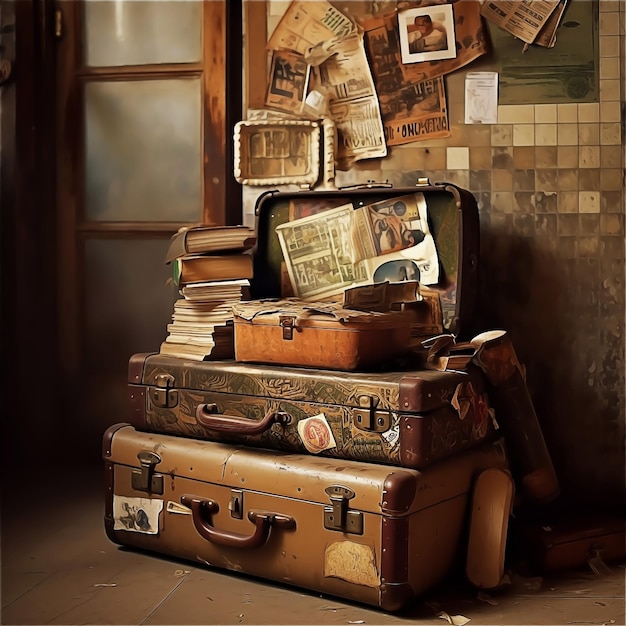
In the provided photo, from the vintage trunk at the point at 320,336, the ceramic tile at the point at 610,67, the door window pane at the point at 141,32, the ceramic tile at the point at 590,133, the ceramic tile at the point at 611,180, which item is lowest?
the vintage trunk at the point at 320,336

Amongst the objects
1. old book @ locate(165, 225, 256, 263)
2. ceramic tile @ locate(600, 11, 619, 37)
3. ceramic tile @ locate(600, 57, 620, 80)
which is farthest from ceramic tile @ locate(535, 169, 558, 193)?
old book @ locate(165, 225, 256, 263)

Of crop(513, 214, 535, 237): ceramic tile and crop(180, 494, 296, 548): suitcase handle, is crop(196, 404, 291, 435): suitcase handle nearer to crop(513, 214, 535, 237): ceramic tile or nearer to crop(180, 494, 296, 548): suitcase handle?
crop(180, 494, 296, 548): suitcase handle

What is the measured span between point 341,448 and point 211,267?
0.73m

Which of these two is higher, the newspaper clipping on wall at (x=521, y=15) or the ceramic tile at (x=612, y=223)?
the newspaper clipping on wall at (x=521, y=15)

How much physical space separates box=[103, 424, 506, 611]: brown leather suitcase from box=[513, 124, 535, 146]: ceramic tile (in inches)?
41.0

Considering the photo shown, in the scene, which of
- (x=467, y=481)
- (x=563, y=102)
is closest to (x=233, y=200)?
(x=563, y=102)

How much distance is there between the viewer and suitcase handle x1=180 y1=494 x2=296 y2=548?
84.2 inches

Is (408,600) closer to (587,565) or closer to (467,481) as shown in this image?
(467,481)

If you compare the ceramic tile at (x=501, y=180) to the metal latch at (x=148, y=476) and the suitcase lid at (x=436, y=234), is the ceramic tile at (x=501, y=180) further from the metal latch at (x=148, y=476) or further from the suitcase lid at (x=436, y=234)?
the metal latch at (x=148, y=476)

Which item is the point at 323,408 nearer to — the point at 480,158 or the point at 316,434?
the point at 316,434

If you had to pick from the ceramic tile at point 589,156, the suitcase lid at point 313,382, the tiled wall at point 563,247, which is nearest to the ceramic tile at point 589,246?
the tiled wall at point 563,247

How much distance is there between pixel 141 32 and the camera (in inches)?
125

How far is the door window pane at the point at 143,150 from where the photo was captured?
3.15 m

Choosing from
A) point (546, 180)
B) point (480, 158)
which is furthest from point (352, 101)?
point (546, 180)
